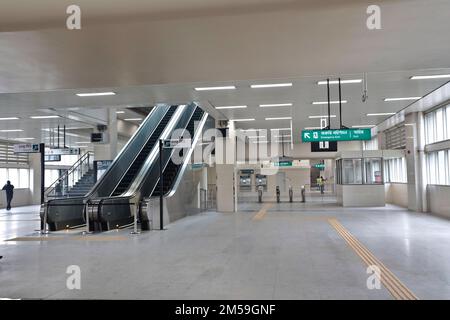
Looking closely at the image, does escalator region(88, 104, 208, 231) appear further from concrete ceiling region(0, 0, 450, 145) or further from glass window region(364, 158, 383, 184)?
glass window region(364, 158, 383, 184)

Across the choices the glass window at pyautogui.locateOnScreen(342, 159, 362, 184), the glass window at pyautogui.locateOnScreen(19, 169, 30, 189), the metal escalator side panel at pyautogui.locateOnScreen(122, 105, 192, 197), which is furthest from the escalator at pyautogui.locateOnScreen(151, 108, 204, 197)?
the glass window at pyautogui.locateOnScreen(19, 169, 30, 189)

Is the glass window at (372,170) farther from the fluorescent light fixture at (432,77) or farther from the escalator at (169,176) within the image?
the fluorescent light fixture at (432,77)

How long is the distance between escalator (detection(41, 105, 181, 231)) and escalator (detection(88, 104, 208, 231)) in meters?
0.38

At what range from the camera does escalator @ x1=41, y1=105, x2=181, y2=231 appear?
12.0 metres

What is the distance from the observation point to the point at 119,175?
49.3 ft

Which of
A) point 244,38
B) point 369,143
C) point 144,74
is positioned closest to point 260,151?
point 369,143

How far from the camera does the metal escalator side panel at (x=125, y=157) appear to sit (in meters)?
14.0

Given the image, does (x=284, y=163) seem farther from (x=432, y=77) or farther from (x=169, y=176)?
(x=432, y=77)

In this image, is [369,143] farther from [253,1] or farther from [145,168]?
[253,1]

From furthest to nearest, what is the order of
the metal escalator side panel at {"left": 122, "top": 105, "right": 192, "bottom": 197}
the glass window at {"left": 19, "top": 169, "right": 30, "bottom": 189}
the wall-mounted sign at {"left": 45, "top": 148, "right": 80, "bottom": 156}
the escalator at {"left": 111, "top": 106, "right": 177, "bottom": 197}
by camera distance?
1. the glass window at {"left": 19, "top": 169, "right": 30, "bottom": 189}
2. the wall-mounted sign at {"left": 45, "top": 148, "right": 80, "bottom": 156}
3. the escalator at {"left": 111, "top": 106, "right": 177, "bottom": 197}
4. the metal escalator side panel at {"left": 122, "top": 105, "right": 192, "bottom": 197}

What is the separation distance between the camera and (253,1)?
4578mm

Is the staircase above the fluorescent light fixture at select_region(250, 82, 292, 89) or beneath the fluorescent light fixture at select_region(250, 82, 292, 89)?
beneath

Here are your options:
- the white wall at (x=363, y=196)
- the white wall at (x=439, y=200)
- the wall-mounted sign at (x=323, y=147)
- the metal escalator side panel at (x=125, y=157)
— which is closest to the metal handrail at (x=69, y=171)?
the metal escalator side panel at (x=125, y=157)

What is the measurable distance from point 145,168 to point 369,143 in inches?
701
